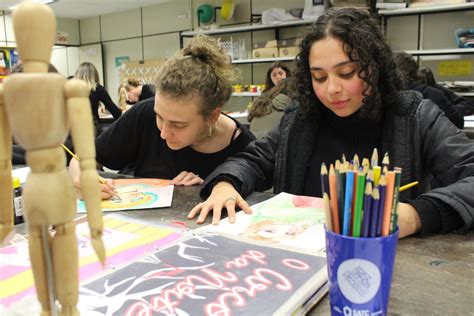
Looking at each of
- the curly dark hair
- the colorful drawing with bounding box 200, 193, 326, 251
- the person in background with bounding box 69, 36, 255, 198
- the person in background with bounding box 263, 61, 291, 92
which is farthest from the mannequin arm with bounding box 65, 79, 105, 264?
the person in background with bounding box 263, 61, 291, 92

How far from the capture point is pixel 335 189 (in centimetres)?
49

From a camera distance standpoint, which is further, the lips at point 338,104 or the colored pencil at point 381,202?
the lips at point 338,104

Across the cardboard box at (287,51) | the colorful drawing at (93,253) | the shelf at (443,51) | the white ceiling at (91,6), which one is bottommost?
the colorful drawing at (93,253)

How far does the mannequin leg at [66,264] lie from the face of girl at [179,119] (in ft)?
2.79

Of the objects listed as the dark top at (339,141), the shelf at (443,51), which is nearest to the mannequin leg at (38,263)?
the dark top at (339,141)

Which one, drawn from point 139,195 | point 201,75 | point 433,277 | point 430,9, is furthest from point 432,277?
point 430,9

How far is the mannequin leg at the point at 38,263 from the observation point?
396mm

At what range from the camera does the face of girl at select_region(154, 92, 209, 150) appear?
1226 mm

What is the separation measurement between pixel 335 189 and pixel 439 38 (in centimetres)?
406

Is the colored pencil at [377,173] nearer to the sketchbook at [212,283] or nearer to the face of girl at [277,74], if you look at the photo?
the sketchbook at [212,283]

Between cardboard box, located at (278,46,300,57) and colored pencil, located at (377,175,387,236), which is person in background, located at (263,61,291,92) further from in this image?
colored pencil, located at (377,175,387,236)

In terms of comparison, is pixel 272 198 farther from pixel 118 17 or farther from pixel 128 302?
pixel 118 17

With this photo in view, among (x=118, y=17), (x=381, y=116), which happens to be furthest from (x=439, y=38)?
(x=118, y=17)

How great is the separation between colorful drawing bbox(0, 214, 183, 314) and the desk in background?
0.08 m
